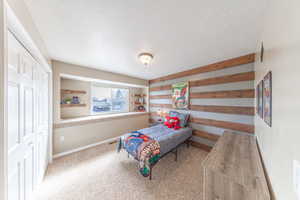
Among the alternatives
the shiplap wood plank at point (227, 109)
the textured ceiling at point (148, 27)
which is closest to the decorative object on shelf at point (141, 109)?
the shiplap wood plank at point (227, 109)

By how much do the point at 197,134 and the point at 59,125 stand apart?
3650 mm

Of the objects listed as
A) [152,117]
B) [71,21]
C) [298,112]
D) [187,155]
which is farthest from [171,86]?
[298,112]

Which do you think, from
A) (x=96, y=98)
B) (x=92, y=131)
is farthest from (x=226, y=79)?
(x=96, y=98)

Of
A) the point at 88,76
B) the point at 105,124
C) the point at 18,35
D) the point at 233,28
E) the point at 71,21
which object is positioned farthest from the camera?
the point at 105,124

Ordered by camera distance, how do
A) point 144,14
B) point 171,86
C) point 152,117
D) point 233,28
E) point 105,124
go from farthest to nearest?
point 152,117 → point 171,86 → point 105,124 → point 233,28 → point 144,14

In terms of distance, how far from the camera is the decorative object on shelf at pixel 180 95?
126 inches

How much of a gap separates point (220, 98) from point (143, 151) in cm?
223

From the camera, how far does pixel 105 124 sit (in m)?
3.33

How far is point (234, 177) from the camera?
96 centimetres

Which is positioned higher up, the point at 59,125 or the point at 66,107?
the point at 66,107

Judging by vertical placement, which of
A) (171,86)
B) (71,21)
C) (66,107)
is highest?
(71,21)

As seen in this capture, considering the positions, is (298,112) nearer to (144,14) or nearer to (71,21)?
(144,14)

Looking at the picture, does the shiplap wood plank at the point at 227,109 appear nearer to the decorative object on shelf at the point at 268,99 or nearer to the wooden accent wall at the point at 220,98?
the wooden accent wall at the point at 220,98

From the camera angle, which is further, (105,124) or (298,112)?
(105,124)
